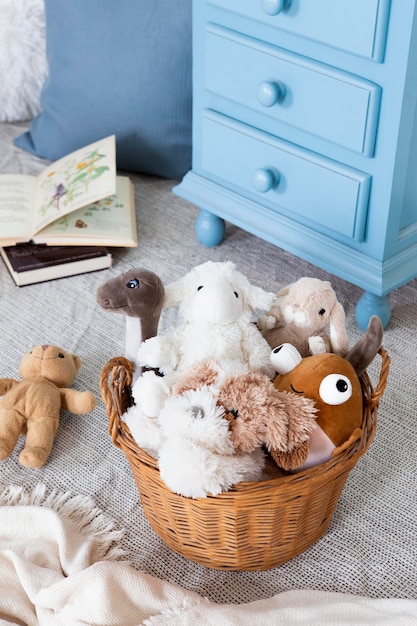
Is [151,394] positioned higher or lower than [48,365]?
higher

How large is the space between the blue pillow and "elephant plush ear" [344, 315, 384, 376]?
0.85 m

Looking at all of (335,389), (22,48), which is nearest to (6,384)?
(335,389)

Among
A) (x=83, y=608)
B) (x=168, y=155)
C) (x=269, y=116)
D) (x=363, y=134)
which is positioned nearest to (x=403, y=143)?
(x=363, y=134)

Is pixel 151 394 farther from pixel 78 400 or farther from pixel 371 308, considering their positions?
pixel 371 308

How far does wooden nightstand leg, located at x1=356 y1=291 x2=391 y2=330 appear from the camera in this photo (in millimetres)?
1428

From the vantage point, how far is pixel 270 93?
136 cm

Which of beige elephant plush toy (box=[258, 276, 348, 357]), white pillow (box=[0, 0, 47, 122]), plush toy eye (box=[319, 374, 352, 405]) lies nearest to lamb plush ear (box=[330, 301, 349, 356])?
beige elephant plush toy (box=[258, 276, 348, 357])

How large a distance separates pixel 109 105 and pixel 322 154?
595mm

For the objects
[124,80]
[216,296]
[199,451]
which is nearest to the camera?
[199,451]

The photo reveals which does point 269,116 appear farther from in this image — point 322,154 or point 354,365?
point 354,365

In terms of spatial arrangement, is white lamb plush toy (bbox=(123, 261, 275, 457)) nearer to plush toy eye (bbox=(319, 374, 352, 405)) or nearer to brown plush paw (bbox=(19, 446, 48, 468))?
plush toy eye (bbox=(319, 374, 352, 405))

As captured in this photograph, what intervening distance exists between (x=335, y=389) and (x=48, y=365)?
52 cm

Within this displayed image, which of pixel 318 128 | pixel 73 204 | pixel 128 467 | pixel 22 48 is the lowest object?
pixel 128 467

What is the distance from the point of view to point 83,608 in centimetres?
97
